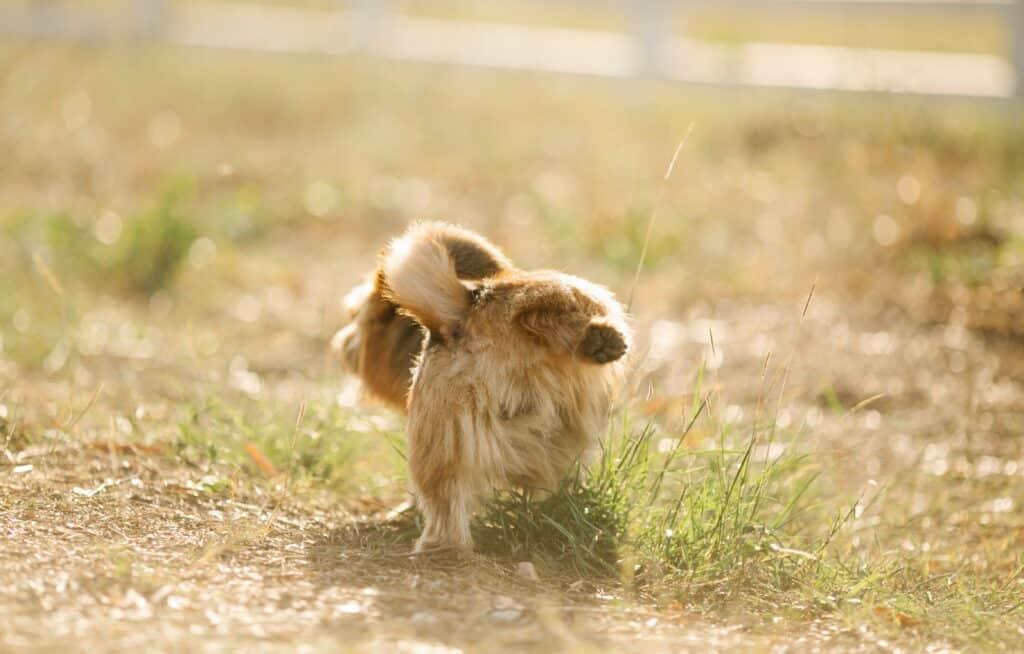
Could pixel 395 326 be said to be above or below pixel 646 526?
above

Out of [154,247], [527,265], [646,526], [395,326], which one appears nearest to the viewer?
[646,526]

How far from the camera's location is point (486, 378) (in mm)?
3283

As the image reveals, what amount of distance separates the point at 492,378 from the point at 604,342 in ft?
1.09

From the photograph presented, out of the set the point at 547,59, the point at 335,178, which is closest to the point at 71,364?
the point at 335,178

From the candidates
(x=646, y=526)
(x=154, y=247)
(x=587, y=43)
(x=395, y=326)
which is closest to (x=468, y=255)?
(x=395, y=326)

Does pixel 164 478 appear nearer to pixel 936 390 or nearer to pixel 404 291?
pixel 404 291

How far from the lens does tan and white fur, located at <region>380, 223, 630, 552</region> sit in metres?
3.27

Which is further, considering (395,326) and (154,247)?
(154,247)

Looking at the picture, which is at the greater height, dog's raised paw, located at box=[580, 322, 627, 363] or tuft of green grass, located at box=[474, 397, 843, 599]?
dog's raised paw, located at box=[580, 322, 627, 363]

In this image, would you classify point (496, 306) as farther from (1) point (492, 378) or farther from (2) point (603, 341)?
(2) point (603, 341)

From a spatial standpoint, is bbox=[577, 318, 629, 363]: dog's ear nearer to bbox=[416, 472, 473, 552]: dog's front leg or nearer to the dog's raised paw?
the dog's raised paw

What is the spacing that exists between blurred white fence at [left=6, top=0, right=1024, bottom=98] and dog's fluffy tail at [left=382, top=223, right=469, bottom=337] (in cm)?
674

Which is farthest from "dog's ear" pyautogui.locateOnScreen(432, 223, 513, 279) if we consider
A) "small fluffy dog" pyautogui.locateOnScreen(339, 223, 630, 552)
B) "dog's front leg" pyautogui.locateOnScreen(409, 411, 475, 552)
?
"dog's front leg" pyautogui.locateOnScreen(409, 411, 475, 552)

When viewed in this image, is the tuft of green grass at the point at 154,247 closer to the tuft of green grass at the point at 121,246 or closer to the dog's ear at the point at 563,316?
the tuft of green grass at the point at 121,246
